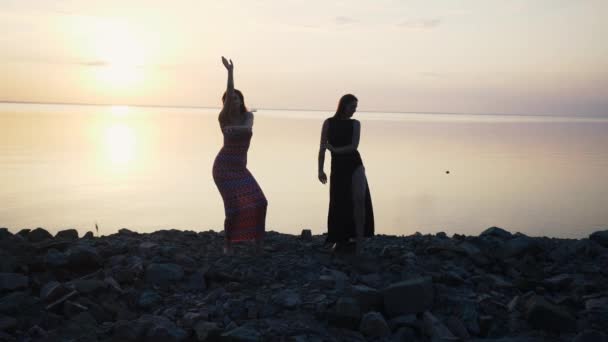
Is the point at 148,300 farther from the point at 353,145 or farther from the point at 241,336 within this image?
the point at 353,145

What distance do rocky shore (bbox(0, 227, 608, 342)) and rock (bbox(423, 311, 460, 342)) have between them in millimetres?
11

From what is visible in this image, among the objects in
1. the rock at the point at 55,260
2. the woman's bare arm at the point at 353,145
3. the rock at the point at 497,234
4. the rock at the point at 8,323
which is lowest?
the rock at the point at 8,323

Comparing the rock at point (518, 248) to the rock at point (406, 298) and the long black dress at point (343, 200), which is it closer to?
the long black dress at point (343, 200)

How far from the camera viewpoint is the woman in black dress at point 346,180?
28.9ft

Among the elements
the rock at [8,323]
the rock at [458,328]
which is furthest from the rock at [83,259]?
the rock at [458,328]

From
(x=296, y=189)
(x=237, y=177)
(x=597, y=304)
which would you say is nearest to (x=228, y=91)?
(x=237, y=177)

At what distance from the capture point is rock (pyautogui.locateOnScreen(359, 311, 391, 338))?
20.5 feet

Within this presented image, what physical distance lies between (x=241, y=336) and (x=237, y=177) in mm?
3129

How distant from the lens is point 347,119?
8.81 m

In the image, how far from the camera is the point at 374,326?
6.26m

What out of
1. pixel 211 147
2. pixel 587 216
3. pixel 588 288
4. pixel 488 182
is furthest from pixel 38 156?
pixel 588 288

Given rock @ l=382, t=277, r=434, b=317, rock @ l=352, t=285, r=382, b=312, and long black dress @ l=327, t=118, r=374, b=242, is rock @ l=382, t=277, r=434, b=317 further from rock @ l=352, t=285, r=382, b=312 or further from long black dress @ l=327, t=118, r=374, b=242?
long black dress @ l=327, t=118, r=374, b=242

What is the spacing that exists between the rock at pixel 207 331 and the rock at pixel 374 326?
1.49 m

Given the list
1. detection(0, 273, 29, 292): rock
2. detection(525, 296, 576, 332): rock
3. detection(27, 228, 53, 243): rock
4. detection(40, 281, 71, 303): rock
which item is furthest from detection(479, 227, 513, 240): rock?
detection(27, 228, 53, 243): rock
